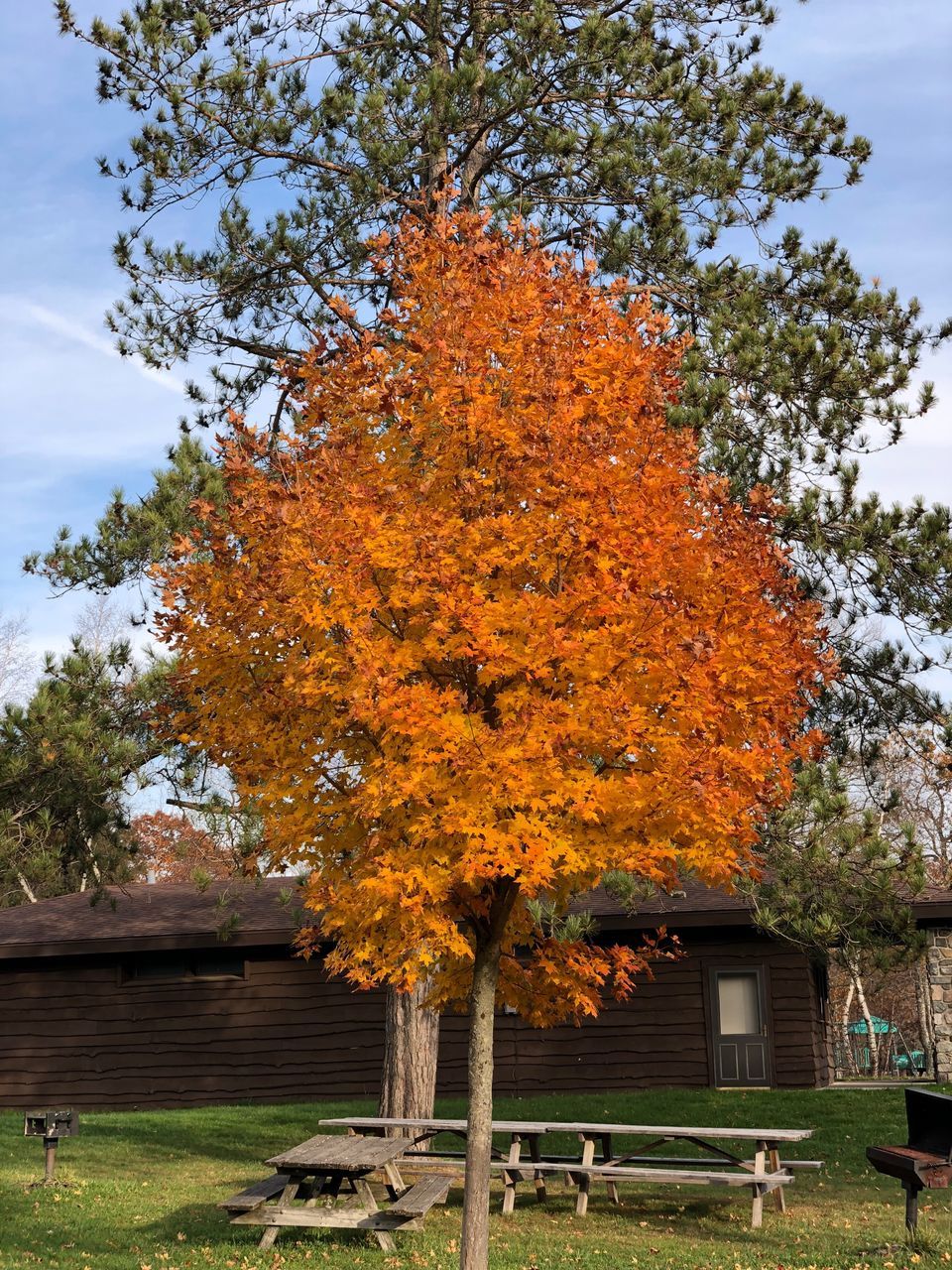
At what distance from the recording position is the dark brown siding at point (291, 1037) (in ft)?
68.0

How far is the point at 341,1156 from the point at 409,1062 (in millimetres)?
3973

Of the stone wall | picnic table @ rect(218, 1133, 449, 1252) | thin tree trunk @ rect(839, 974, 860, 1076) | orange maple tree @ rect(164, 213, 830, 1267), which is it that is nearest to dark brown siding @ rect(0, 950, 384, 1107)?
the stone wall

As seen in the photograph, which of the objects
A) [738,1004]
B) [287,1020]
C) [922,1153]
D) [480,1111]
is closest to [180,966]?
[287,1020]

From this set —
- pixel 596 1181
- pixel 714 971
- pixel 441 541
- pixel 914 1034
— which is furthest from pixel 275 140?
pixel 914 1034

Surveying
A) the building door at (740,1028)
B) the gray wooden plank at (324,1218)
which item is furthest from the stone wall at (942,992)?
the gray wooden plank at (324,1218)

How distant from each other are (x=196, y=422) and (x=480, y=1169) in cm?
1094

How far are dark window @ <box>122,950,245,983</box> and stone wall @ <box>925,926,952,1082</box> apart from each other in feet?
37.6

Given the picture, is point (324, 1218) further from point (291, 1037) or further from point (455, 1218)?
point (291, 1037)

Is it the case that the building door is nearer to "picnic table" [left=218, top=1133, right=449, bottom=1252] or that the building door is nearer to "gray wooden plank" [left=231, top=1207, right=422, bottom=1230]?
"picnic table" [left=218, top=1133, right=449, bottom=1252]

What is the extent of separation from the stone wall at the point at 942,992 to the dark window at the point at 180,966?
1147 cm

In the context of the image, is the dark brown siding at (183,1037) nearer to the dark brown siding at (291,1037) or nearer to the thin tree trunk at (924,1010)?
the dark brown siding at (291,1037)

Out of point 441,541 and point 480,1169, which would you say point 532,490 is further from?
point 480,1169

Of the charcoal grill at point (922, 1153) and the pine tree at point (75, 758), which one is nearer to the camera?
the charcoal grill at point (922, 1153)

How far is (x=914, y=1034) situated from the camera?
48.0 meters
